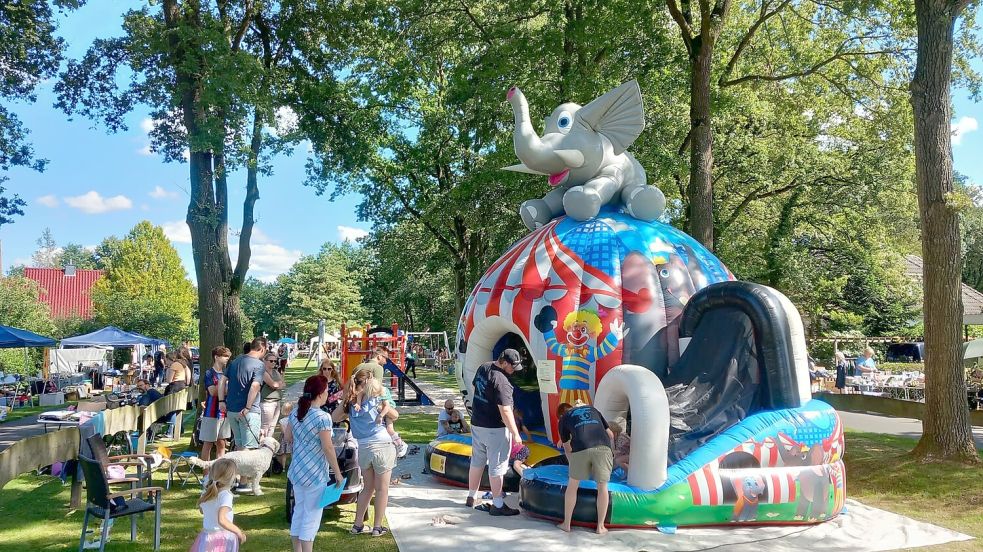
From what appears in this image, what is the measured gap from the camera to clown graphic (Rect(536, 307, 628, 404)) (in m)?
8.31

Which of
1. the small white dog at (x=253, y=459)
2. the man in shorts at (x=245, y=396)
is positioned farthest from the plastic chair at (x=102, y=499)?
the man in shorts at (x=245, y=396)

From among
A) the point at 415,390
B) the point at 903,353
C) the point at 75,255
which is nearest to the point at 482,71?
the point at 415,390

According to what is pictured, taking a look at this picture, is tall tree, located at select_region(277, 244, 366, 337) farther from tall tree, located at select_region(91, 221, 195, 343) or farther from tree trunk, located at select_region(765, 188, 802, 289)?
tree trunk, located at select_region(765, 188, 802, 289)

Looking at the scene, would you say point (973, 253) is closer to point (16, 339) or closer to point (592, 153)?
point (592, 153)

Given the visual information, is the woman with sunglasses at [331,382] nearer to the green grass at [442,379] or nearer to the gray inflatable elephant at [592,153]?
the gray inflatable elephant at [592,153]

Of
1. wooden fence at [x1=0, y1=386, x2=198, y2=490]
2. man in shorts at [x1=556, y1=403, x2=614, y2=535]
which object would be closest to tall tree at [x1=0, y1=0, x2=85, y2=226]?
wooden fence at [x1=0, y1=386, x2=198, y2=490]

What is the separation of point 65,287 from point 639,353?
53.2 metres

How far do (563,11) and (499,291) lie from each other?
35.9ft

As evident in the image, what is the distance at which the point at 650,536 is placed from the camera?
6.65 m

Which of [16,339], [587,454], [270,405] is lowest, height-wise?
[587,454]

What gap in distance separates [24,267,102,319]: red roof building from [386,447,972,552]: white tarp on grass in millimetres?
48136

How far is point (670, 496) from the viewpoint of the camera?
680cm

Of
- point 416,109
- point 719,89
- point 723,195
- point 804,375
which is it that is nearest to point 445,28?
point 416,109

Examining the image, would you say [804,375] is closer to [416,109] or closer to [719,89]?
[719,89]
